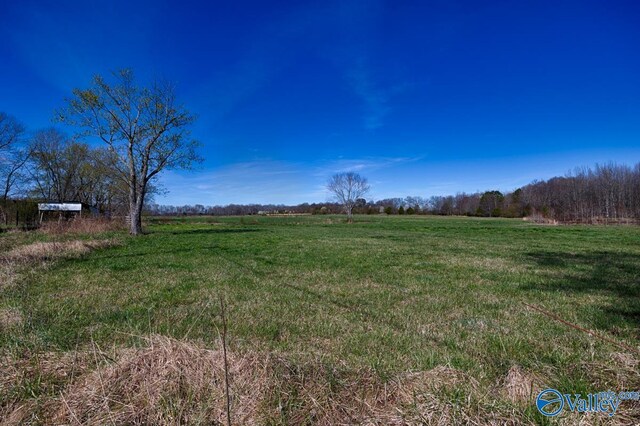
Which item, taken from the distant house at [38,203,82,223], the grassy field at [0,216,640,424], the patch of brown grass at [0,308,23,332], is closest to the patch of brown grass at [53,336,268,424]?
the grassy field at [0,216,640,424]

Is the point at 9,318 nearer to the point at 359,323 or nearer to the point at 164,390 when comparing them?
the point at 164,390

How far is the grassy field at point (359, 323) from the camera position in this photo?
265cm

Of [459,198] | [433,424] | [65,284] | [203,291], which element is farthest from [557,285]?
[459,198]

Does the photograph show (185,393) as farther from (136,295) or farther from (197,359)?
(136,295)

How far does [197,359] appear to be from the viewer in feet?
9.40

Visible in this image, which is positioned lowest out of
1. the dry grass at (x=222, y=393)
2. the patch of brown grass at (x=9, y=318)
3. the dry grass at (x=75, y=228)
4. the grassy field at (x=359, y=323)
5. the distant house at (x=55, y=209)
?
the grassy field at (x=359, y=323)

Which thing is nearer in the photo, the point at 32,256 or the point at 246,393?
the point at 246,393

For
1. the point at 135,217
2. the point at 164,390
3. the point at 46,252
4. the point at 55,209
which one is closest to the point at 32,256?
the point at 46,252

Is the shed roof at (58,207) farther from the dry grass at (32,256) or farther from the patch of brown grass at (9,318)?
the patch of brown grass at (9,318)

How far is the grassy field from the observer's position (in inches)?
104

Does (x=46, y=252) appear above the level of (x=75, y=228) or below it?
below

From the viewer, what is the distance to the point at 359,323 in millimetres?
5102

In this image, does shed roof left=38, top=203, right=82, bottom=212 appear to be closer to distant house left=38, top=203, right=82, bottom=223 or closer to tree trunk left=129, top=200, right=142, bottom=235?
distant house left=38, top=203, right=82, bottom=223

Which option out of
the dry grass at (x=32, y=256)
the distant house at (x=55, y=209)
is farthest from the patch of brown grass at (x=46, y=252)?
the distant house at (x=55, y=209)
